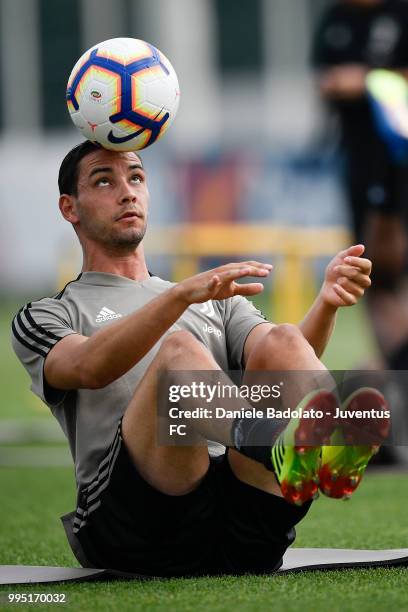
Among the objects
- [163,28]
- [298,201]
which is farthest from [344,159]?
[163,28]

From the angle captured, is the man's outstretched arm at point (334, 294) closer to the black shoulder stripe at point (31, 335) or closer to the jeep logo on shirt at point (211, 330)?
the jeep logo on shirt at point (211, 330)

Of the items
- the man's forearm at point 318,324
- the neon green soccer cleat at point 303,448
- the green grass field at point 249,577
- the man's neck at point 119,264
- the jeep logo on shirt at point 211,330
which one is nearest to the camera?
the neon green soccer cleat at point 303,448

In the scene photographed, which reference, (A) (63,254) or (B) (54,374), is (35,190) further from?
(B) (54,374)

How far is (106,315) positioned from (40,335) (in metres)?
0.26

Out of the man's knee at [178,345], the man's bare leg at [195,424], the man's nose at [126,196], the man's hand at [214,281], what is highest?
the man's nose at [126,196]

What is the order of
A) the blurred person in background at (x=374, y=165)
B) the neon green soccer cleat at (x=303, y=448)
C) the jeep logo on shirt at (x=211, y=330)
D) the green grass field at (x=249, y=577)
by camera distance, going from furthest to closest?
the blurred person in background at (x=374, y=165), the jeep logo on shirt at (x=211, y=330), the green grass field at (x=249, y=577), the neon green soccer cleat at (x=303, y=448)

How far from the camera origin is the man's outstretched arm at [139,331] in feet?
12.2

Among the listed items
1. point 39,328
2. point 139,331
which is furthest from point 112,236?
point 139,331

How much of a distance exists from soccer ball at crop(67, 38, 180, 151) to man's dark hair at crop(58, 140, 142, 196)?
0.03 metres

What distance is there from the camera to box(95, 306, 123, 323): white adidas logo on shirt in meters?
4.22

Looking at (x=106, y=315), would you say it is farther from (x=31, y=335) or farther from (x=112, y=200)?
(x=112, y=200)

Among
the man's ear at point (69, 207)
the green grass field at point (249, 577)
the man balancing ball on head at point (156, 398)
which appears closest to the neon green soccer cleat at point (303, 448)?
the man balancing ball on head at point (156, 398)

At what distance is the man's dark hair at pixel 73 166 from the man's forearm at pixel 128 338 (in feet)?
2.49

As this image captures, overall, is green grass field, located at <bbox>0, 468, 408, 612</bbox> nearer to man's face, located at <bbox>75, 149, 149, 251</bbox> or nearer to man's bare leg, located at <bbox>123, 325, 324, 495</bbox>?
man's bare leg, located at <bbox>123, 325, 324, 495</bbox>
